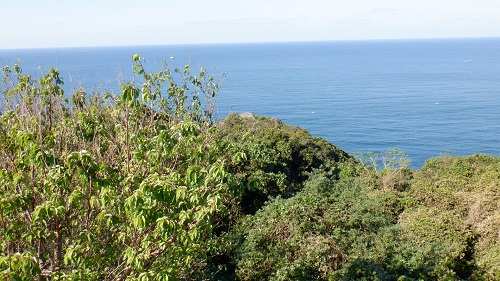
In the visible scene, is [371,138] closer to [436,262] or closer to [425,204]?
[425,204]

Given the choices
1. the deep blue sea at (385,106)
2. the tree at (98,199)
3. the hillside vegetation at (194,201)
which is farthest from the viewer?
the deep blue sea at (385,106)

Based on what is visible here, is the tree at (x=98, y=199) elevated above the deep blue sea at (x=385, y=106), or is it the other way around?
the tree at (x=98, y=199)

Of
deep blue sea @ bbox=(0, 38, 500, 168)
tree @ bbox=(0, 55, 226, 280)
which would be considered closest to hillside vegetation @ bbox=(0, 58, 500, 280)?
tree @ bbox=(0, 55, 226, 280)

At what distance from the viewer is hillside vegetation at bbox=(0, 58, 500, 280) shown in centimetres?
606

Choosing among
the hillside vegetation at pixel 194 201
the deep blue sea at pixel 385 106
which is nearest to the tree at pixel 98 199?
the hillside vegetation at pixel 194 201

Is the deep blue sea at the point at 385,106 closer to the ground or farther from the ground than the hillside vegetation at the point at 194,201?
closer to the ground

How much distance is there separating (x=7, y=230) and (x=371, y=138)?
58500 millimetres

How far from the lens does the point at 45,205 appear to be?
5.44 meters

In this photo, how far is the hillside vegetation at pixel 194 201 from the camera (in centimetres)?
606

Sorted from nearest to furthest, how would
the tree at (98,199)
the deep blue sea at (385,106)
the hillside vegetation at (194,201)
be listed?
the tree at (98,199) < the hillside vegetation at (194,201) < the deep blue sea at (385,106)

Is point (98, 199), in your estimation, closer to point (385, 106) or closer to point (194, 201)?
point (194, 201)

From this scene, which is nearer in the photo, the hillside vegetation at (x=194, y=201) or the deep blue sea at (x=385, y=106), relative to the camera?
the hillside vegetation at (x=194, y=201)

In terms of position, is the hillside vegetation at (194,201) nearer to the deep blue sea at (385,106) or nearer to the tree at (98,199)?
the tree at (98,199)

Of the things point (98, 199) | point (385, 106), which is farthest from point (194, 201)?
point (385, 106)
